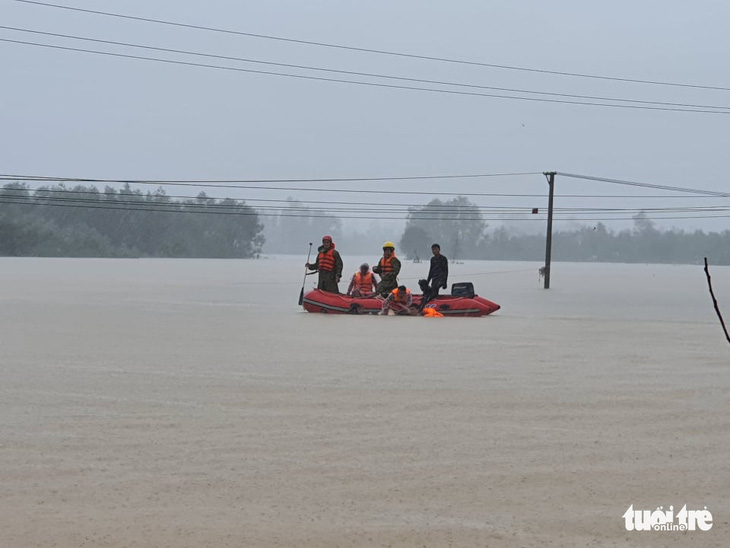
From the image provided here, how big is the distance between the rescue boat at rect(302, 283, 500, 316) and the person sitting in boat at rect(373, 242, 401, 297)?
0.31m

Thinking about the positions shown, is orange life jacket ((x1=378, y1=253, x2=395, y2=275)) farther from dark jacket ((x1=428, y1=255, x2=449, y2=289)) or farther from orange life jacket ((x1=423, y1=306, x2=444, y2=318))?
orange life jacket ((x1=423, y1=306, x2=444, y2=318))

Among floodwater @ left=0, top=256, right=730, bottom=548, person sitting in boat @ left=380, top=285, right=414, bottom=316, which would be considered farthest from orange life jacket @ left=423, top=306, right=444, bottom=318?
floodwater @ left=0, top=256, right=730, bottom=548

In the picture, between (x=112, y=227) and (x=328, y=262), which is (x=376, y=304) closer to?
(x=328, y=262)

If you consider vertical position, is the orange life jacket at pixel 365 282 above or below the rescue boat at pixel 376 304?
above

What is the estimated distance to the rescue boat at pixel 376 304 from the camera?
30578 mm

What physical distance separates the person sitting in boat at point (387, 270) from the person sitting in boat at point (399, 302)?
1.28 feet

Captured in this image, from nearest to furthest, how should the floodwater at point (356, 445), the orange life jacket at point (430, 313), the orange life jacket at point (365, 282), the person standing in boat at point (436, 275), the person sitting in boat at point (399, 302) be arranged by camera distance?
the floodwater at point (356, 445)
the person standing in boat at point (436, 275)
the person sitting in boat at point (399, 302)
the orange life jacket at point (430, 313)
the orange life jacket at point (365, 282)

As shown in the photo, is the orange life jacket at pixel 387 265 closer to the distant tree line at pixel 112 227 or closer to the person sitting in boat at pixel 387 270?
the person sitting in boat at pixel 387 270

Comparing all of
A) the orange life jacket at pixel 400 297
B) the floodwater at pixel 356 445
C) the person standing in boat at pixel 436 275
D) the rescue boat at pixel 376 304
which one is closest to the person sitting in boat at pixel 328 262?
the rescue boat at pixel 376 304

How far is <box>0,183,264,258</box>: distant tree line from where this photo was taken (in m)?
134

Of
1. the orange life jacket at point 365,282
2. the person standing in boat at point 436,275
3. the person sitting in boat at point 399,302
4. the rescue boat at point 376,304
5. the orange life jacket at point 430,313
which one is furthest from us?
the orange life jacket at point 365,282

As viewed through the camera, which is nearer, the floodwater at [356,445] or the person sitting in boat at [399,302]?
the floodwater at [356,445]

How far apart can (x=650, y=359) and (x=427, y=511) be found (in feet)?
39.5

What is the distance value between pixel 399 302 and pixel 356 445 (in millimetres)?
20418
